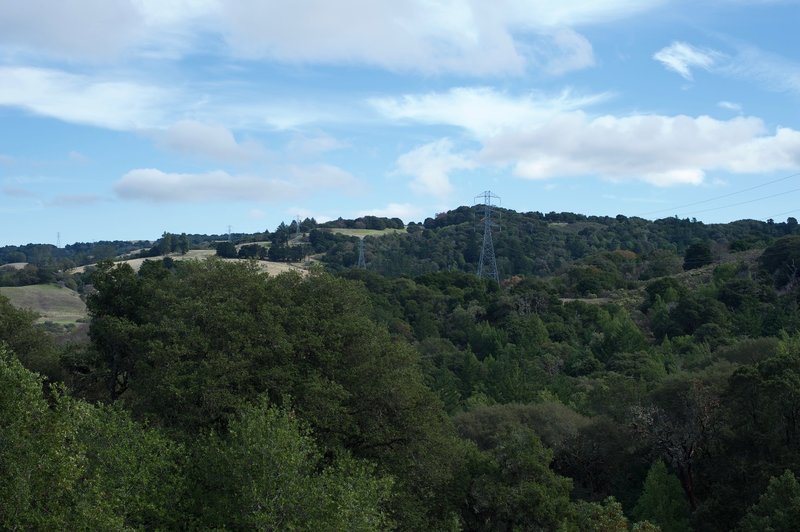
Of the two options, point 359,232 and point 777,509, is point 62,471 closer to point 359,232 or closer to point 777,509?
point 777,509

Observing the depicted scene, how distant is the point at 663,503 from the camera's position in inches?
1136

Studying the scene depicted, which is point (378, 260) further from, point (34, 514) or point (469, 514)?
point (34, 514)

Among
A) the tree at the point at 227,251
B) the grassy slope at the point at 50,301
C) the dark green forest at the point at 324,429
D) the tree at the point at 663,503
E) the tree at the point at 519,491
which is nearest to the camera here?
the dark green forest at the point at 324,429

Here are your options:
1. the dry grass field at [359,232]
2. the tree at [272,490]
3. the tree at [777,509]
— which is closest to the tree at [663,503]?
the tree at [777,509]

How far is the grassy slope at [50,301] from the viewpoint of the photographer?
10006 centimetres

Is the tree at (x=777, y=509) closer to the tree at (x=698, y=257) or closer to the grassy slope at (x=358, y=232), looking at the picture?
the tree at (x=698, y=257)

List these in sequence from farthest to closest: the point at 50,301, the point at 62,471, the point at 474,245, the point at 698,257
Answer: the point at 474,245 < the point at 50,301 < the point at 698,257 < the point at 62,471

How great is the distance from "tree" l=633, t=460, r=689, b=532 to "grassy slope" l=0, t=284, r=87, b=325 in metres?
83.7

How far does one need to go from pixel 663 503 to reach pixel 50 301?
327 feet

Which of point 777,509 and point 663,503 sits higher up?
point 777,509

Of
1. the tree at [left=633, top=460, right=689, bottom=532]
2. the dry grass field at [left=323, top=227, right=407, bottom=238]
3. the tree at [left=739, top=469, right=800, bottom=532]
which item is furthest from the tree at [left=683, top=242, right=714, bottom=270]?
the dry grass field at [left=323, top=227, right=407, bottom=238]

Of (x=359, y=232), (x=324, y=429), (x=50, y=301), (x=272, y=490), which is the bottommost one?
(x=324, y=429)

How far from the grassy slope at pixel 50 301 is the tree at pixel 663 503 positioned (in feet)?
275

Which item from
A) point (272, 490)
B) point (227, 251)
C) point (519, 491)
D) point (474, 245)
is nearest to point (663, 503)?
point (519, 491)
